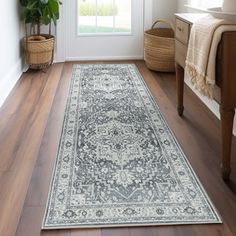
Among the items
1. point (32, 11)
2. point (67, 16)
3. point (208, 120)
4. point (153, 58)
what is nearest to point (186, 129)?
point (208, 120)

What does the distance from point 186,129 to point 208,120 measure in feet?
0.91

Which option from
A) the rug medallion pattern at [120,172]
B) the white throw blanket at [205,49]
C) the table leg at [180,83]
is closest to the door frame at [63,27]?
the rug medallion pattern at [120,172]

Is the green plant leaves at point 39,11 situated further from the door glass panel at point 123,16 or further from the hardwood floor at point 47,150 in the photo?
the door glass panel at point 123,16

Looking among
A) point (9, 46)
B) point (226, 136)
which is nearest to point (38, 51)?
point (9, 46)

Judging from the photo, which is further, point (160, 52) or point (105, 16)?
point (105, 16)

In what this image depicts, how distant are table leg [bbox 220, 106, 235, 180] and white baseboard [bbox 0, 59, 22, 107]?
6.35 feet

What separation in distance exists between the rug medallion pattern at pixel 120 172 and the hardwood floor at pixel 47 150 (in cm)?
5

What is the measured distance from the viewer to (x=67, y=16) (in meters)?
4.75

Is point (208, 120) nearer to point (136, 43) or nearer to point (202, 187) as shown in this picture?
point (202, 187)

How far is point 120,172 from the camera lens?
2145mm

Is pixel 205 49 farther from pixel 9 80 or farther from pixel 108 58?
pixel 108 58

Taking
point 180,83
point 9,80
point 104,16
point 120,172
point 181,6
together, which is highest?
point 181,6

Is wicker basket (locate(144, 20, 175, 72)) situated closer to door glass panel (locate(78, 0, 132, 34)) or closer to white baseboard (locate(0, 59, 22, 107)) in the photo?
door glass panel (locate(78, 0, 132, 34))

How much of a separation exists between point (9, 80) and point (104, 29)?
1.69m
